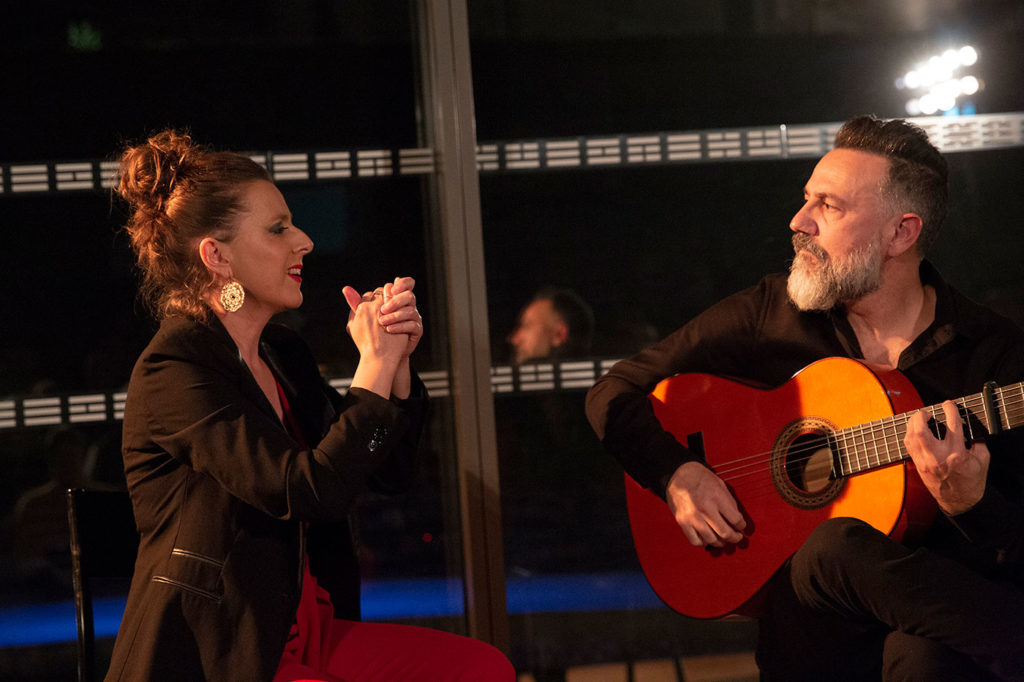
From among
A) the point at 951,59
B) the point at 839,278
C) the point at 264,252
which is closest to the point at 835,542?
the point at 839,278

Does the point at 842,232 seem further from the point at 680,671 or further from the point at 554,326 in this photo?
the point at 680,671

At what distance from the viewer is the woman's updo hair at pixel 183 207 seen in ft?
6.73

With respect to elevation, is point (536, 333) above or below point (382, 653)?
above

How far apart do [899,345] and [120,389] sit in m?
2.28

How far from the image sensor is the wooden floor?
10.8ft

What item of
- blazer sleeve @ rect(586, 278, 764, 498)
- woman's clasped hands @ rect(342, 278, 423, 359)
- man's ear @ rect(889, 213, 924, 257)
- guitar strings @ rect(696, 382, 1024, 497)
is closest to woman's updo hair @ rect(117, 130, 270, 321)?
woman's clasped hands @ rect(342, 278, 423, 359)

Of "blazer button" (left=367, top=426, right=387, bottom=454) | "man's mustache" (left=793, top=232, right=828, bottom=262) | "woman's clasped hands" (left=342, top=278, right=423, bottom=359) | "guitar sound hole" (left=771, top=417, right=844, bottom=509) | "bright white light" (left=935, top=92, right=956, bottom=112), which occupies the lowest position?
"guitar sound hole" (left=771, top=417, right=844, bottom=509)

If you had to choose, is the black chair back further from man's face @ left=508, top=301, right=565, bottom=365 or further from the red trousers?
man's face @ left=508, top=301, right=565, bottom=365

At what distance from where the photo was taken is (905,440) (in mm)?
1927

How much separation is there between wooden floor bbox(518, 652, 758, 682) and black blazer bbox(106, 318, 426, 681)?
1.64 m

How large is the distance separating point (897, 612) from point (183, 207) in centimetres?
158

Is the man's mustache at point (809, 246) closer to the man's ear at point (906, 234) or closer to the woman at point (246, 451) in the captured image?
the man's ear at point (906, 234)

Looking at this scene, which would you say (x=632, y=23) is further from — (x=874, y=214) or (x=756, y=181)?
(x=874, y=214)

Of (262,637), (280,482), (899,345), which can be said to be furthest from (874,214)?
(262,637)
